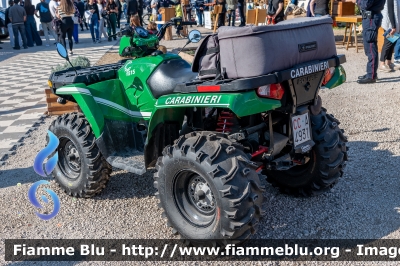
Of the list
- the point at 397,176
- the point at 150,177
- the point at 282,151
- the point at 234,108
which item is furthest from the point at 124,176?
the point at 397,176

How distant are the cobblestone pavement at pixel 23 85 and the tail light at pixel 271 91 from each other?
13.5 ft

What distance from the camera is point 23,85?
11.0 meters

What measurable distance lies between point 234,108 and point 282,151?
3.71 ft

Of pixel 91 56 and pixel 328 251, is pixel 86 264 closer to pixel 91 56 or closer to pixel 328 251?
pixel 328 251

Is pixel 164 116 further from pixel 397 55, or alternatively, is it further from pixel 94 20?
pixel 94 20

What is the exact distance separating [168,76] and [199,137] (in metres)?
0.81

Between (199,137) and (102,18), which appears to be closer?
(199,137)

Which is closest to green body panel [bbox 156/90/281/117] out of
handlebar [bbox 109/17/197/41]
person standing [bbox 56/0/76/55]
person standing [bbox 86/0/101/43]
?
handlebar [bbox 109/17/197/41]

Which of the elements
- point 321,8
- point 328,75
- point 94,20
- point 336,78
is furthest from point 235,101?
point 94,20

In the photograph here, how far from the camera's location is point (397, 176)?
459 centimetres

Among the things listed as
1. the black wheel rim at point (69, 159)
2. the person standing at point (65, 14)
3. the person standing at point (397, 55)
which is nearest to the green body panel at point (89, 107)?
the black wheel rim at point (69, 159)

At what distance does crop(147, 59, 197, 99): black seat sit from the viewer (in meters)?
3.73

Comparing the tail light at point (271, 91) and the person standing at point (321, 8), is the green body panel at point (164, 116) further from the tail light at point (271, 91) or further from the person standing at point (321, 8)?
the person standing at point (321, 8)

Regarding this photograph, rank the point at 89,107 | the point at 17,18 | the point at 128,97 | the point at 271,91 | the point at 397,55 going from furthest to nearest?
1. the point at 17,18
2. the point at 397,55
3. the point at 128,97
4. the point at 89,107
5. the point at 271,91
